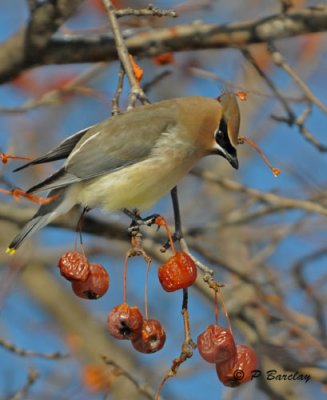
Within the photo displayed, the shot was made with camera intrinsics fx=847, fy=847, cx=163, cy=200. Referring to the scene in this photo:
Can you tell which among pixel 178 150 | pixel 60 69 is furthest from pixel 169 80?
pixel 178 150

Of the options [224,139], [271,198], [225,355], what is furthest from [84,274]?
[271,198]

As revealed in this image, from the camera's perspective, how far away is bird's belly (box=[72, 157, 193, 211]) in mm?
3287

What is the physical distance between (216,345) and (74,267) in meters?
0.57

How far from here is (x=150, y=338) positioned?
255 centimetres

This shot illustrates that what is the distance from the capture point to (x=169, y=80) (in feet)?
21.8

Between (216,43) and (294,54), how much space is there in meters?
2.64

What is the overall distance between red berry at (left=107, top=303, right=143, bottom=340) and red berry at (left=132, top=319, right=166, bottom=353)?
17 millimetres

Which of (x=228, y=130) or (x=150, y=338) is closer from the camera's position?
(x=150, y=338)

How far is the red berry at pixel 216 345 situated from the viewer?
2453 millimetres

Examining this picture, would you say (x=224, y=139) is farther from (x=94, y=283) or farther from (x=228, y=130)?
(x=94, y=283)

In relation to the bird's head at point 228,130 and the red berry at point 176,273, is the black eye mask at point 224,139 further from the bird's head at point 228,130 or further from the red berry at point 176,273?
the red berry at point 176,273

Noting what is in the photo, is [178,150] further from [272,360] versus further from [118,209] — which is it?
[272,360]

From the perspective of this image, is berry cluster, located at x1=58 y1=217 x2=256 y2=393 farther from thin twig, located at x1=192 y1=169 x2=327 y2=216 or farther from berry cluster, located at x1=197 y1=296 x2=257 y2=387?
thin twig, located at x1=192 y1=169 x2=327 y2=216

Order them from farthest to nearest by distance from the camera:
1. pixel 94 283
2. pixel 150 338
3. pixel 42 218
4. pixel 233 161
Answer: pixel 233 161, pixel 42 218, pixel 94 283, pixel 150 338
